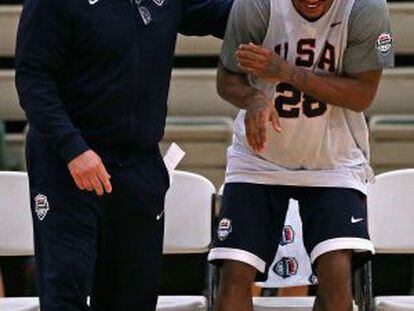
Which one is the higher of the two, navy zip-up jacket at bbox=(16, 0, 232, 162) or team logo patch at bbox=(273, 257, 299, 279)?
navy zip-up jacket at bbox=(16, 0, 232, 162)

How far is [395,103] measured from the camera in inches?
259

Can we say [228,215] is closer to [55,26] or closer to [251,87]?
[251,87]

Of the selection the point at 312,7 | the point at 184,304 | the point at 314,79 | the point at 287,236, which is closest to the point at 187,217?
the point at 184,304

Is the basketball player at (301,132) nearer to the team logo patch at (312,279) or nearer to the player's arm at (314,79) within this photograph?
the player's arm at (314,79)

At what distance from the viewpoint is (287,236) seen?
4.13 m

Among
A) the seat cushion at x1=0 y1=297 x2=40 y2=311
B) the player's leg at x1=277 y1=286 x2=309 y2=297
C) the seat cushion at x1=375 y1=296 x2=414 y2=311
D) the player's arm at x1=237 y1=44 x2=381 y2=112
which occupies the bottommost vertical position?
the player's leg at x1=277 y1=286 x2=309 y2=297

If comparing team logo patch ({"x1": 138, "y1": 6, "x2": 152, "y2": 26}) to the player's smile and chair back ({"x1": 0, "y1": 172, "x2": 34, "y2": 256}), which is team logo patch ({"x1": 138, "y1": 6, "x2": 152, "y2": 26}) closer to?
the player's smile

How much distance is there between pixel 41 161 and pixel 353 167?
1060mm

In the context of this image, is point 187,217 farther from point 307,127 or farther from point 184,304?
point 307,127

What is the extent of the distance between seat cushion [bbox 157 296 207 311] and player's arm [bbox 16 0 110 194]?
1.07 meters

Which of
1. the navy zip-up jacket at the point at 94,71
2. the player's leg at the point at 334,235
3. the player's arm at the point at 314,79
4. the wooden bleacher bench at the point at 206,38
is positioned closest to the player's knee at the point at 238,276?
the player's leg at the point at 334,235

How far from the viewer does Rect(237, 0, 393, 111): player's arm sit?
363cm

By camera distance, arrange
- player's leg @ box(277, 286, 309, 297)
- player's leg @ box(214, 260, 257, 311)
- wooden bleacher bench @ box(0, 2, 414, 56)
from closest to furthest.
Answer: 1. player's leg @ box(214, 260, 257, 311)
2. player's leg @ box(277, 286, 309, 297)
3. wooden bleacher bench @ box(0, 2, 414, 56)

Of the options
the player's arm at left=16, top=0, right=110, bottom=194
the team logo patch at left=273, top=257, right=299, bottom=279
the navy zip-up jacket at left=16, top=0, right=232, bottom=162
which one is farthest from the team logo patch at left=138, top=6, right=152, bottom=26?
the team logo patch at left=273, top=257, right=299, bottom=279
